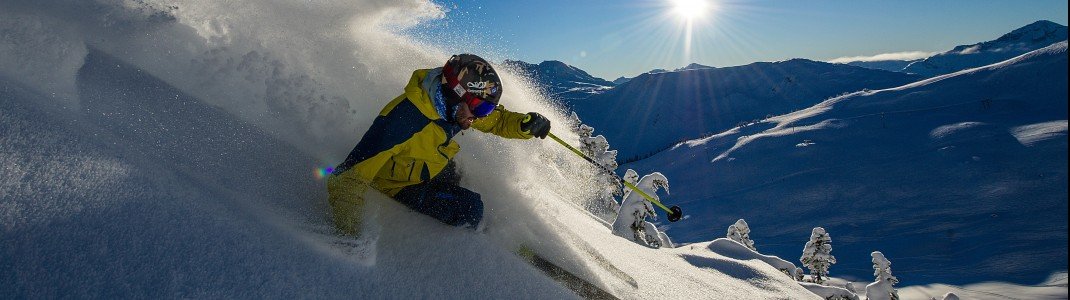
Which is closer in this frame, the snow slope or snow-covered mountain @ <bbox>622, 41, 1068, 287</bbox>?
the snow slope

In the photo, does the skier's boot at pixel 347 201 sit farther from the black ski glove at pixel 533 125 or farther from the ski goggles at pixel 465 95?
the black ski glove at pixel 533 125

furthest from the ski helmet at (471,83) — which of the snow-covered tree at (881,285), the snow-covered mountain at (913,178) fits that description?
the snow-covered mountain at (913,178)

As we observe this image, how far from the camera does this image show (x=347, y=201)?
173 inches

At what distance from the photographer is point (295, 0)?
6.75 meters

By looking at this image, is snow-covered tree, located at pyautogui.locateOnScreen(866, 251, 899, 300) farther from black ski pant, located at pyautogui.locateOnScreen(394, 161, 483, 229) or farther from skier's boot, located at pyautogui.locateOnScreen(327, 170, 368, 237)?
skier's boot, located at pyautogui.locateOnScreen(327, 170, 368, 237)

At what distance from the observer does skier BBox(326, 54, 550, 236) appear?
4.51 meters

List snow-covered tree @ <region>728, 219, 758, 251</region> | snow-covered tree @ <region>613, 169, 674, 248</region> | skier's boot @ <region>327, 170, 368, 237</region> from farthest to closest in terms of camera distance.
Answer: snow-covered tree @ <region>728, 219, 758, 251</region> < snow-covered tree @ <region>613, 169, 674, 248</region> < skier's boot @ <region>327, 170, 368, 237</region>

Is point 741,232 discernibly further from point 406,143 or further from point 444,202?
point 406,143

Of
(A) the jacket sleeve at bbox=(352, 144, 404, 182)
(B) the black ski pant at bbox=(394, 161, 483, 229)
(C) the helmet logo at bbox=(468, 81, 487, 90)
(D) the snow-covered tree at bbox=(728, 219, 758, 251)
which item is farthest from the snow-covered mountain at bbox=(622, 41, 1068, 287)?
(A) the jacket sleeve at bbox=(352, 144, 404, 182)

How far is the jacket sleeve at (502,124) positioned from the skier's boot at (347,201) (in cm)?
174

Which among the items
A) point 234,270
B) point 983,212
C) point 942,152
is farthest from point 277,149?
point 942,152

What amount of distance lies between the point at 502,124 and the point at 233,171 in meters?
2.79

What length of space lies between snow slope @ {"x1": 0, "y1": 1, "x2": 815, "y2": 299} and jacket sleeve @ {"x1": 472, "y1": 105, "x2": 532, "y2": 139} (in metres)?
0.55

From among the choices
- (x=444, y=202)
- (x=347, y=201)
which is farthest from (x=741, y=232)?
(x=347, y=201)
